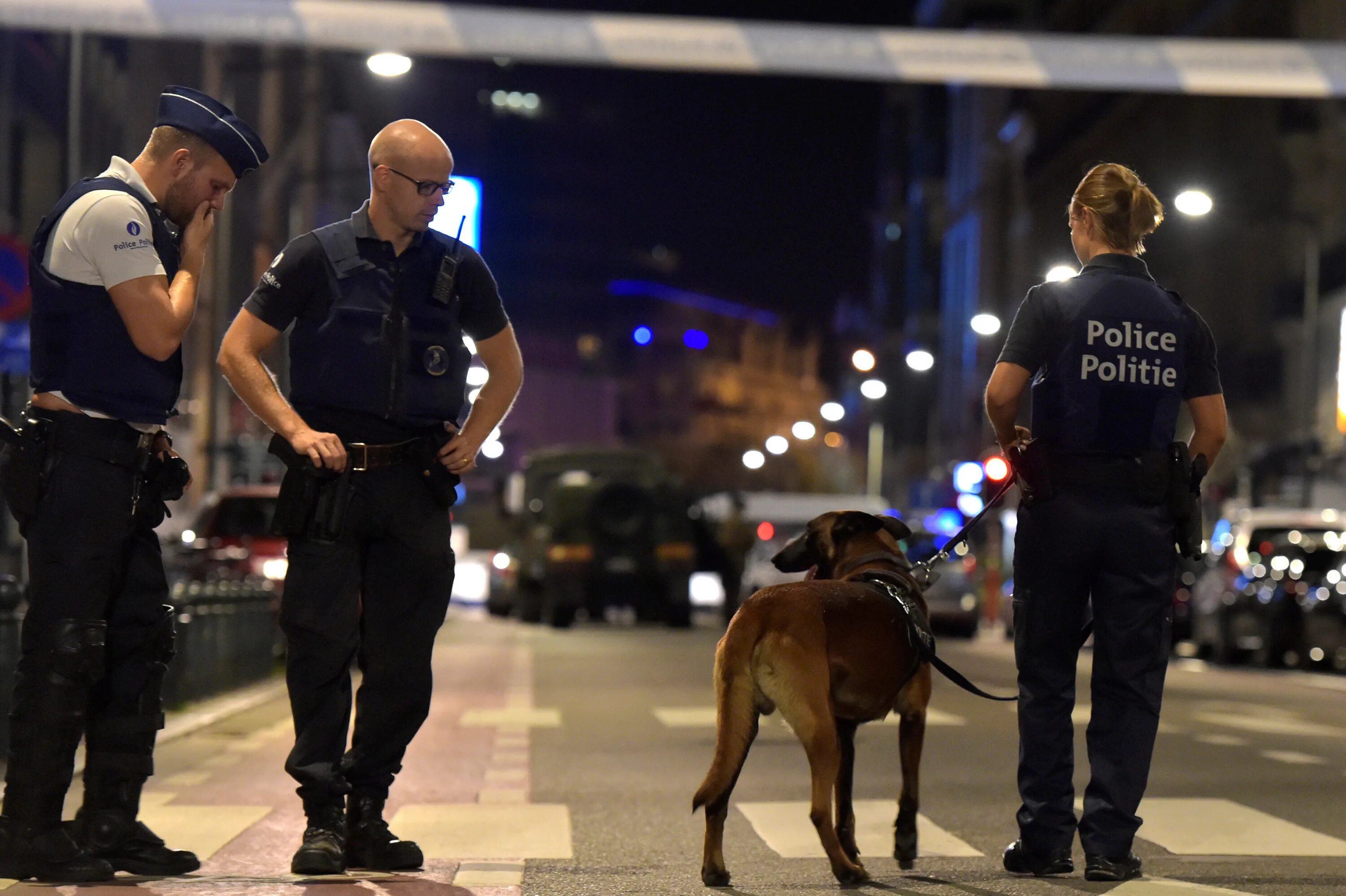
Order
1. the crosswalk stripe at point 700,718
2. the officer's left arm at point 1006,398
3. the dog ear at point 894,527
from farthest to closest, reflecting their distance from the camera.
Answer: the crosswalk stripe at point 700,718
the dog ear at point 894,527
the officer's left arm at point 1006,398

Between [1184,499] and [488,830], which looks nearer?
[1184,499]

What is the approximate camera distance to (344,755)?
658cm

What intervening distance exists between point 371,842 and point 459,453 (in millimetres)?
1168

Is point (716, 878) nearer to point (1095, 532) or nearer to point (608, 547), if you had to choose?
point (1095, 532)

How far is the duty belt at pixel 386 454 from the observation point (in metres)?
6.46

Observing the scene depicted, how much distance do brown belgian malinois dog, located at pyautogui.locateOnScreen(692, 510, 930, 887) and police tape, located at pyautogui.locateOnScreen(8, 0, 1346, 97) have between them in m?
7.53

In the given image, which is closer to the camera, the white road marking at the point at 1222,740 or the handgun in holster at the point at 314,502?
the handgun in holster at the point at 314,502

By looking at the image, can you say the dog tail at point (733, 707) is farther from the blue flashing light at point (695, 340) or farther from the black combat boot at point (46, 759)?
the blue flashing light at point (695, 340)

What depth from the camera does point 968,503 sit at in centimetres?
5366

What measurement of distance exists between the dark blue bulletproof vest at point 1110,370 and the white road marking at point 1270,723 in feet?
23.9

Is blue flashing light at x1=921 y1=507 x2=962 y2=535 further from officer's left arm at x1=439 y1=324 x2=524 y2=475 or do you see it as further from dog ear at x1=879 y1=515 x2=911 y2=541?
officer's left arm at x1=439 y1=324 x2=524 y2=475

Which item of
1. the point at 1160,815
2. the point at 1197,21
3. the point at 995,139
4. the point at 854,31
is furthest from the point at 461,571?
the point at 1160,815

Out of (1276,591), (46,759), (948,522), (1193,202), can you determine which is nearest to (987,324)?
(948,522)

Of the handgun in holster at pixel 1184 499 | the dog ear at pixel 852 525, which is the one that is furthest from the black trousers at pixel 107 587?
the handgun in holster at pixel 1184 499
